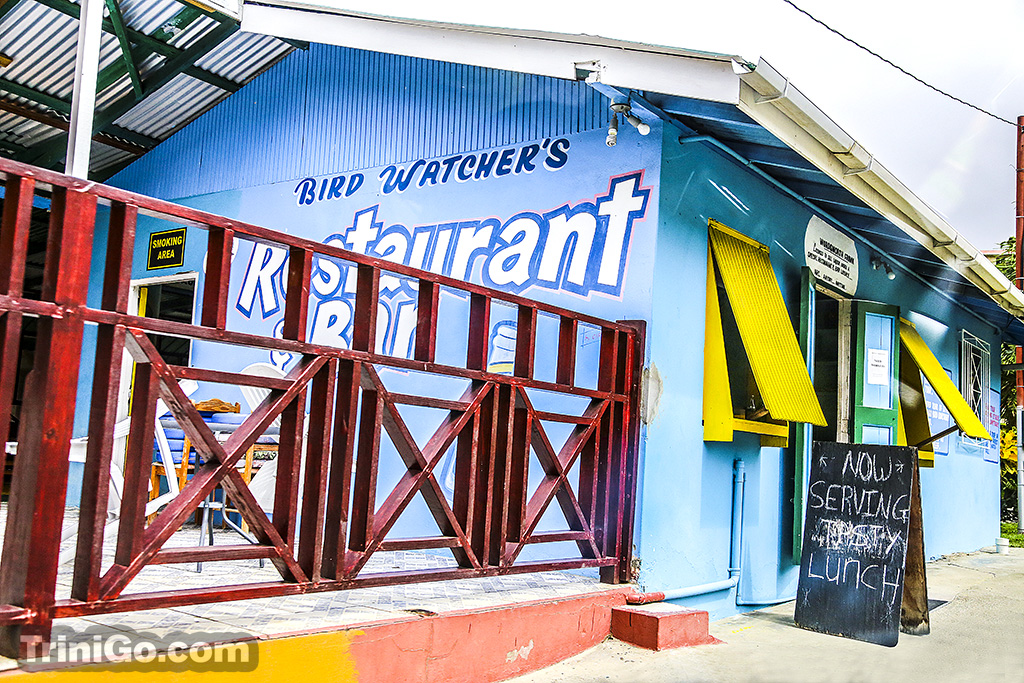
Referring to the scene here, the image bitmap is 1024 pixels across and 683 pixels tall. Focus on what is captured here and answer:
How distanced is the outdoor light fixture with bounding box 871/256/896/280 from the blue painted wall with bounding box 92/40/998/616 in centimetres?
8

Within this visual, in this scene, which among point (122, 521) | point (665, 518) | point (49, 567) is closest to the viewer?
point (49, 567)

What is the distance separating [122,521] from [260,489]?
1.69 m

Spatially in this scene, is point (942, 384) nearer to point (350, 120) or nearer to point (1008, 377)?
point (350, 120)

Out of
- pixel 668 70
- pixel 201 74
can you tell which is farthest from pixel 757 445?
pixel 201 74

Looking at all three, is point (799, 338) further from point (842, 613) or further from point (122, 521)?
point (122, 521)

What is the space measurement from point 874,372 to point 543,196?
358cm

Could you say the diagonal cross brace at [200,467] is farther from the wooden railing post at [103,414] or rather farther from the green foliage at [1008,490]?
the green foliage at [1008,490]

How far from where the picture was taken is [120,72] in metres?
7.71

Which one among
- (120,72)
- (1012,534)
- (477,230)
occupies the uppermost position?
(120,72)

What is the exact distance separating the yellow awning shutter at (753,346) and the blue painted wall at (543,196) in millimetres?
125

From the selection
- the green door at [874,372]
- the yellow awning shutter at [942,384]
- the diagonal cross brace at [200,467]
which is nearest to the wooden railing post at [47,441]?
the diagonal cross brace at [200,467]

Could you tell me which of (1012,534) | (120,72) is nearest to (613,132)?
(120,72)

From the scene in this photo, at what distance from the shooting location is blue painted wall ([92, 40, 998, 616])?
18.6 ft

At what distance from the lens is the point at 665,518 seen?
5.58m
